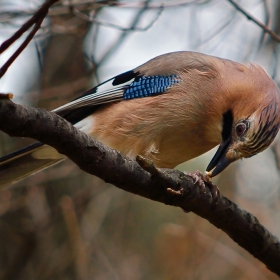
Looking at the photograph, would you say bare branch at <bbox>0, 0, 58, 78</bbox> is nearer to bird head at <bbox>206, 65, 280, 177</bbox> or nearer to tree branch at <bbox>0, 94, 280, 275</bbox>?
tree branch at <bbox>0, 94, 280, 275</bbox>

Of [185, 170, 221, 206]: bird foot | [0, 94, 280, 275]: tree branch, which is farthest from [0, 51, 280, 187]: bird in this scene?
[0, 94, 280, 275]: tree branch

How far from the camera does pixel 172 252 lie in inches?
223

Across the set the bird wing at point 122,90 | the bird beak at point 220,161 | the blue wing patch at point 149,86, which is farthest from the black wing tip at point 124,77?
the bird beak at point 220,161

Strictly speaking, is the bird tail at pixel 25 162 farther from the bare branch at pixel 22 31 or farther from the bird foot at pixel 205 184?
the bare branch at pixel 22 31

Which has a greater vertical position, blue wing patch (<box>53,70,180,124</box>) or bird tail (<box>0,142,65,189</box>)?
blue wing patch (<box>53,70,180,124</box>)

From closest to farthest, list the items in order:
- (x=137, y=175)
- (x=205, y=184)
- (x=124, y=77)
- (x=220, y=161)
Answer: (x=137, y=175), (x=205, y=184), (x=220, y=161), (x=124, y=77)

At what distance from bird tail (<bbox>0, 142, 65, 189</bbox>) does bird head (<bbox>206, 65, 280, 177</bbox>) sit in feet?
4.40

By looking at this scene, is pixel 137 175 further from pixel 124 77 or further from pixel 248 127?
pixel 124 77

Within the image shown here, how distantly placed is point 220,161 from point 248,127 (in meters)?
0.34

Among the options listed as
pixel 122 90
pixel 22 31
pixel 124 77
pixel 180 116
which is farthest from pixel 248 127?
pixel 22 31

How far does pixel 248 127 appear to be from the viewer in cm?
369

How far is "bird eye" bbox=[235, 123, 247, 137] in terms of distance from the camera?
3.68 m

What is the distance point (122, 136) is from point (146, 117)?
10.1 inches

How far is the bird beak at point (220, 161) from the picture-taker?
143 inches
